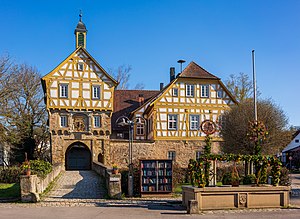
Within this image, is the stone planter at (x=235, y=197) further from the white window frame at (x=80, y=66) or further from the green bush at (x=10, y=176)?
the white window frame at (x=80, y=66)

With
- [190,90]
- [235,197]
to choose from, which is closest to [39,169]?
[235,197]

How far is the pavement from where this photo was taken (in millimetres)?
13344

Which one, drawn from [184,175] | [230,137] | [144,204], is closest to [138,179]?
[144,204]

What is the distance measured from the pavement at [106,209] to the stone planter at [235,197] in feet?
1.27

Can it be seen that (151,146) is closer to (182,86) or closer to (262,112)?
(182,86)

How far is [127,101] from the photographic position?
43094 millimetres

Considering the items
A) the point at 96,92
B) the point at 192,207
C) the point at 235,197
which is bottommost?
the point at 192,207

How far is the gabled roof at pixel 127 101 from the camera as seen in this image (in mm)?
41688

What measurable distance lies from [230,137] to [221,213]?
14.8m

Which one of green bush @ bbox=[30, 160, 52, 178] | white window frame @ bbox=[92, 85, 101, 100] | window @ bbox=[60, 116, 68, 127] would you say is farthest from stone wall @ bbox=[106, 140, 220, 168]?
green bush @ bbox=[30, 160, 52, 178]

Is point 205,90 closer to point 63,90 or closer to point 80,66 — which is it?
point 80,66

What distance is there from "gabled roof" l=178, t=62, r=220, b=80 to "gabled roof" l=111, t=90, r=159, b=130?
7.21 m

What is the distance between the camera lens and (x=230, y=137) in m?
28.4

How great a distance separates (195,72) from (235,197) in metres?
23.2
